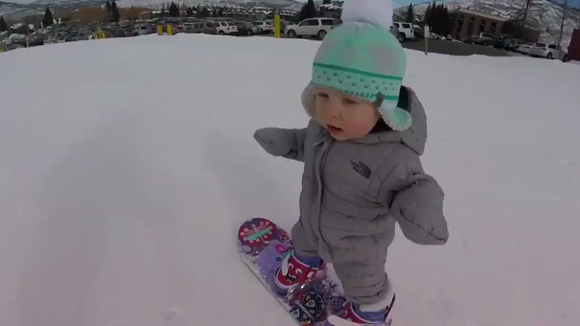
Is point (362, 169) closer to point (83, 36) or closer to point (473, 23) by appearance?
point (473, 23)

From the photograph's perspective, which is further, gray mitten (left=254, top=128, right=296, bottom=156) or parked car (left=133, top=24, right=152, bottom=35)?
parked car (left=133, top=24, right=152, bottom=35)

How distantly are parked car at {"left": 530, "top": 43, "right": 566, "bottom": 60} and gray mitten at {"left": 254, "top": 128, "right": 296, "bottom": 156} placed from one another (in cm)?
260

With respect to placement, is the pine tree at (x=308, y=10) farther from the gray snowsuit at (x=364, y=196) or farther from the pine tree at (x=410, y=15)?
the gray snowsuit at (x=364, y=196)

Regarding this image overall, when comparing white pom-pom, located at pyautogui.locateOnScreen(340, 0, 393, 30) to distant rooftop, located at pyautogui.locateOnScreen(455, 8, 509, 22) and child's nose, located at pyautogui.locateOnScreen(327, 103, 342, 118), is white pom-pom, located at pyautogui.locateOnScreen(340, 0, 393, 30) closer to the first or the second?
child's nose, located at pyautogui.locateOnScreen(327, 103, 342, 118)

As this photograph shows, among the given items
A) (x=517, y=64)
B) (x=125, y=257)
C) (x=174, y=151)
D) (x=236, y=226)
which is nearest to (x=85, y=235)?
(x=125, y=257)

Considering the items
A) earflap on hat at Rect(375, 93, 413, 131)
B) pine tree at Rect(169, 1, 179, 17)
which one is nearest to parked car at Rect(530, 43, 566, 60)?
pine tree at Rect(169, 1, 179, 17)

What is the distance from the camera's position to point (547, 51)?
278cm

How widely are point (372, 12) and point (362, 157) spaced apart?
181 mm

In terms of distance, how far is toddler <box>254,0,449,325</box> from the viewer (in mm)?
521

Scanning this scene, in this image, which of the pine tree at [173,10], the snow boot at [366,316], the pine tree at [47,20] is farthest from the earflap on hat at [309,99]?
the pine tree at [173,10]

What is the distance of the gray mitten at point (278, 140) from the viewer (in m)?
0.71

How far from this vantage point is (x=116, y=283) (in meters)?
0.81

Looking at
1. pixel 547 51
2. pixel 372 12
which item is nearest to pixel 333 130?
pixel 372 12

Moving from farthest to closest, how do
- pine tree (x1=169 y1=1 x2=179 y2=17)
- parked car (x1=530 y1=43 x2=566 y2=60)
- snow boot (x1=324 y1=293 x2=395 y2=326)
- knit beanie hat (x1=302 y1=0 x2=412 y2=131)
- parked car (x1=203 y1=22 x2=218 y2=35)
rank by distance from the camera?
parked car (x1=203 y1=22 x2=218 y2=35), pine tree (x1=169 y1=1 x2=179 y2=17), parked car (x1=530 y1=43 x2=566 y2=60), snow boot (x1=324 y1=293 x2=395 y2=326), knit beanie hat (x1=302 y1=0 x2=412 y2=131)
